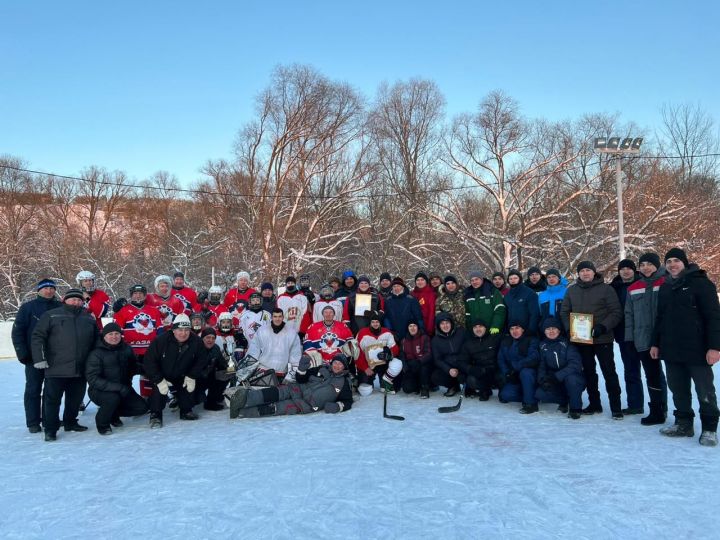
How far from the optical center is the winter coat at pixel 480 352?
6.36m

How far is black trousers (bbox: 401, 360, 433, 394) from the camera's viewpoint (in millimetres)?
6668

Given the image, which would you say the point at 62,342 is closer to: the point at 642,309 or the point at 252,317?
the point at 252,317

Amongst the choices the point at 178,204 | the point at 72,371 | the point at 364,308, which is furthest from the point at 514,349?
the point at 178,204

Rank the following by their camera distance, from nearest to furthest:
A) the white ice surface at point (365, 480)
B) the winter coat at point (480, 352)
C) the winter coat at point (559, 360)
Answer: the white ice surface at point (365, 480) < the winter coat at point (559, 360) < the winter coat at point (480, 352)

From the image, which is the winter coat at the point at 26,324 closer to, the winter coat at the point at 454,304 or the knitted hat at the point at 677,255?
the winter coat at the point at 454,304

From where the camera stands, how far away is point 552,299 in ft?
19.9

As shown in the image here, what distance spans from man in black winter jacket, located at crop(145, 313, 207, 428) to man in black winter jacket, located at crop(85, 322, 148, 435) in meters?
0.24

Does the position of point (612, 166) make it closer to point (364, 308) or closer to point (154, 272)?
point (364, 308)

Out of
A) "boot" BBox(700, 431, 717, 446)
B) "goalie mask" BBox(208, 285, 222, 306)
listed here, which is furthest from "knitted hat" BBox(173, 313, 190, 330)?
"boot" BBox(700, 431, 717, 446)

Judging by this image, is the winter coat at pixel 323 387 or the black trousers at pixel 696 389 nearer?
the black trousers at pixel 696 389

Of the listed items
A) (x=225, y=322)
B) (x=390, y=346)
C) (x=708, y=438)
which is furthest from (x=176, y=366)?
(x=708, y=438)

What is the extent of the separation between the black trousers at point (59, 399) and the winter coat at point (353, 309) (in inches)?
138

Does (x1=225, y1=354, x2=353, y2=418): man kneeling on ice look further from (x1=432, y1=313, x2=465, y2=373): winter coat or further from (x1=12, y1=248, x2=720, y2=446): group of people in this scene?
(x1=432, y1=313, x2=465, y2=373): winter coat

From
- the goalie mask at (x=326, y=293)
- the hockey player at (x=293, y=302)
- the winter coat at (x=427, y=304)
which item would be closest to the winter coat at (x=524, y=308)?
the winter coat at (x=427, y=304)
